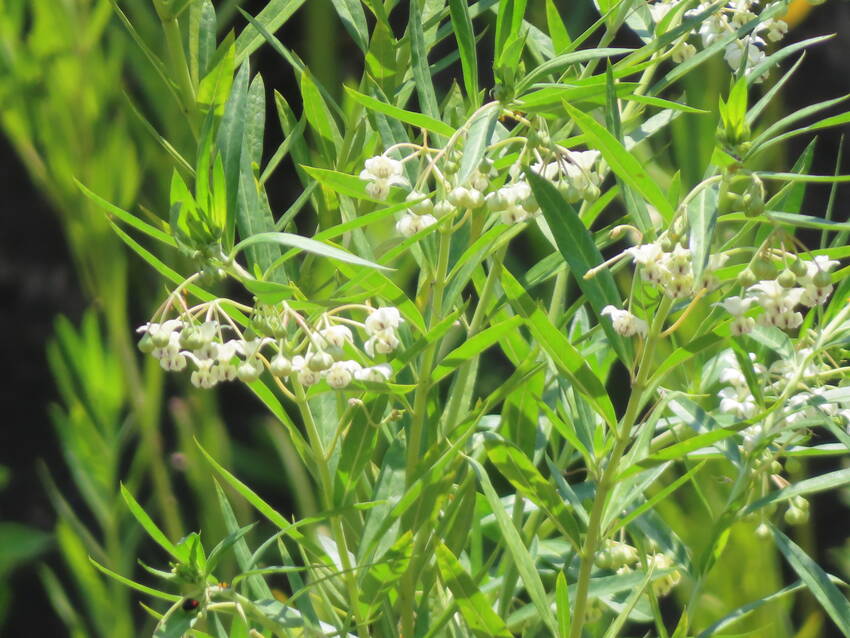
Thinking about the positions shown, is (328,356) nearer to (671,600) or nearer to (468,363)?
(468,363)

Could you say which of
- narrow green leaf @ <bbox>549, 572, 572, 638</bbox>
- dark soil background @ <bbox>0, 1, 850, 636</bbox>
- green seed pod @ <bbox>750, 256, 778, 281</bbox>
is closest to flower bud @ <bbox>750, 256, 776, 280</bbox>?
green seed pod @ <bbox>750, 256, 778, 281</bbox>

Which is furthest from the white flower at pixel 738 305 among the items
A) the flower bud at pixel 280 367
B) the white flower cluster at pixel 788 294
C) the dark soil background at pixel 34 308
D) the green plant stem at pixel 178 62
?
the dark soil background at pixel 34 308

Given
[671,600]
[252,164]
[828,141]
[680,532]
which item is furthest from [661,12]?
[671,600]

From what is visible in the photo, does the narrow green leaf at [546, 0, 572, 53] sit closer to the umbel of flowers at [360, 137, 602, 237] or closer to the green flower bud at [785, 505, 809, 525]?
the umbel of flowers at [360, 137, 602, 237]

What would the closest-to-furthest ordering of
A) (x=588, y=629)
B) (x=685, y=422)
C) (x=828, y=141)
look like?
(x=685, y=422)
(x=588, y=629)
(x=828, y=141)

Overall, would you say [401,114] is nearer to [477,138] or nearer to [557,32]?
[477,138]

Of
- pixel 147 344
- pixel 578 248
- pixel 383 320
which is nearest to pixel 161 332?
pixel 147 344
